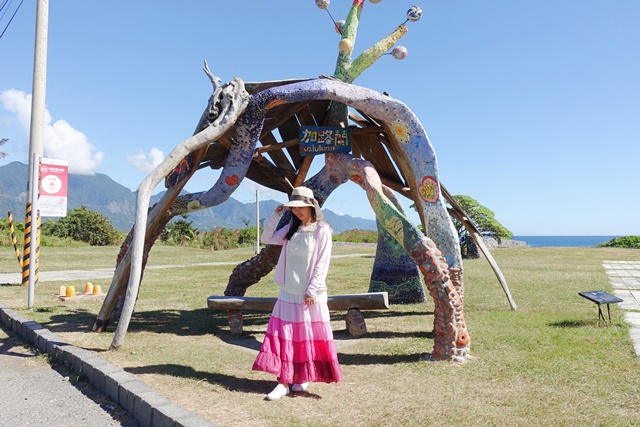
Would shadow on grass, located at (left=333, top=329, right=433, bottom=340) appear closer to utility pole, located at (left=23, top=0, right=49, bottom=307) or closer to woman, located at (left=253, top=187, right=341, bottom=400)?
woman, located at (left=253, top=187, right=341, bottom=400)

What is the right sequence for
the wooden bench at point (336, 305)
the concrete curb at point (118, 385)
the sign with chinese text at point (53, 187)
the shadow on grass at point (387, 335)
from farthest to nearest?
the sign with chinese text at point (53, 187), the shadow on grass at point (387, 335), the wooden bench at point (336, 305), the concrete curb at point (118, 385)

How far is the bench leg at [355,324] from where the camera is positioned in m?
6.80

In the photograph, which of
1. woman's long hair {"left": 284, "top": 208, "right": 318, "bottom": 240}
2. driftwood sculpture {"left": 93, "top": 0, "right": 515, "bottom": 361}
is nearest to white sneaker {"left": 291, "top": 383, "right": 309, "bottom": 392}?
woman's long hair {"left": 284, "top": 208, "right": 318, "bottom": 240}

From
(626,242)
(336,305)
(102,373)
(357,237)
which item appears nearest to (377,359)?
(336,305)

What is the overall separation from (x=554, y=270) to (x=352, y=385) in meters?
13.4

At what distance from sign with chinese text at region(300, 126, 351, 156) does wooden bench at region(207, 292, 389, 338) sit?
7.30 ft

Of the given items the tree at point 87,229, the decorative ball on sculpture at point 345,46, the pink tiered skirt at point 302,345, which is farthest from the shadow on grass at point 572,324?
the tree at point 87,229

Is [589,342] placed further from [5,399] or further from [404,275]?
[5,399]

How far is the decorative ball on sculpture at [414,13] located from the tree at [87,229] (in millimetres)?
26008

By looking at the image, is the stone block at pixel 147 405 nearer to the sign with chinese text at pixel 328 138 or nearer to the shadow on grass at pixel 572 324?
the sign with chinese text at pixel 328 138

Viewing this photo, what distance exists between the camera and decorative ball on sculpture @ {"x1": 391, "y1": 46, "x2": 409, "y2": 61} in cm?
770

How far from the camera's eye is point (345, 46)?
7.65m

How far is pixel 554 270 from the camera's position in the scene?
16.0 m

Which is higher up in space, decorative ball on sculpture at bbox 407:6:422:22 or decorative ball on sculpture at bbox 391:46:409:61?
decorative ball on sculpture at bbox 407:6:422:22
